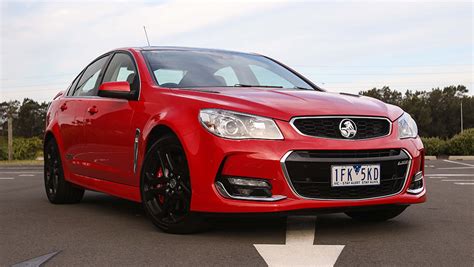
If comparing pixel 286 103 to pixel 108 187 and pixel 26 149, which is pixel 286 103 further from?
pixel 26 149

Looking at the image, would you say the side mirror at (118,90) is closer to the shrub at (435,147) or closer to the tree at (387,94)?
the shrub at (435,147)

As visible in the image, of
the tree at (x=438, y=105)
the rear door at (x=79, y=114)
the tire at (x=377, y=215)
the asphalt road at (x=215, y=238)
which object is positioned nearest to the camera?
the asphalt road at (x=215, y=238)

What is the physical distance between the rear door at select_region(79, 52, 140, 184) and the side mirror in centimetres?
7

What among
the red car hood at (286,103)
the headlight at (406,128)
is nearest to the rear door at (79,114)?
the red car hood at (286,103)

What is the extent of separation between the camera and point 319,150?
14.3 ft

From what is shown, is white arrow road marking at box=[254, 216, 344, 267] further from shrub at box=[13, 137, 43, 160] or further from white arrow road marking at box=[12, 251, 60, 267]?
shrub at box=[13, 137, 43, 160]

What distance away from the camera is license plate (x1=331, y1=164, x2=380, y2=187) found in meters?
4.42

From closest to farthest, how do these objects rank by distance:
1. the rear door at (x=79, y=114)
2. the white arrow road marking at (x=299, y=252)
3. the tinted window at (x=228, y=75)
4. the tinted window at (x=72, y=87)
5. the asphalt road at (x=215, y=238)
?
the white arrow road marking at (x=299, y=252)
the asphalt road at (x=215, y=238)
the tinted window at (x=228, y=75)
the rear door at (x=79, y=114)
the tinted window at (x=72, y=87)

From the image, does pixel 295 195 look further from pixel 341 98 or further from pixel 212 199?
pixel 341 98

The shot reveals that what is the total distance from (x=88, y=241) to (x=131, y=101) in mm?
1351

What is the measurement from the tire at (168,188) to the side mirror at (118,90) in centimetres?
67

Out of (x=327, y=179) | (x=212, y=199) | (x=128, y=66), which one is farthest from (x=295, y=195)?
(x=128, y=66)

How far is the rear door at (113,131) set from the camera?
17.8 feet

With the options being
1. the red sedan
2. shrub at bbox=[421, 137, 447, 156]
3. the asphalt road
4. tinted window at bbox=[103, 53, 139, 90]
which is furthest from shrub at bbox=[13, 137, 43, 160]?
the red sedan
